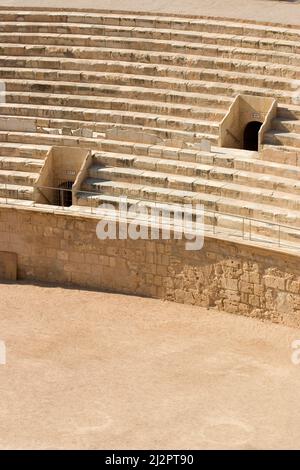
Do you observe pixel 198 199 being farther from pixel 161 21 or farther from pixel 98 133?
pixel 161 21

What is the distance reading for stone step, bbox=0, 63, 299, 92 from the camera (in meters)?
31.5

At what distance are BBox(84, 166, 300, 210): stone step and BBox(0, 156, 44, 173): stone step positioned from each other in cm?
136

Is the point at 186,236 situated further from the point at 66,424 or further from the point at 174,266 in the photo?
the point at 66,424

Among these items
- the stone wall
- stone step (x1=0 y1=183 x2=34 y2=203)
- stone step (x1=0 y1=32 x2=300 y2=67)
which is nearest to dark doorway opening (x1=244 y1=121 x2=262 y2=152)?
stone step (x1=0 y1=32 x2=300 y2=67)

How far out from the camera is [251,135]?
1248 inches

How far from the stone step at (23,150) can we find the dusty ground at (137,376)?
3253 millimetres

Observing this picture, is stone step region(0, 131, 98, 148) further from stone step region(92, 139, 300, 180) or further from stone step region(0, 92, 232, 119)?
stone step region(0, 92, 232, 119)

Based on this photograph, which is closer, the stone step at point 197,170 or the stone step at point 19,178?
the stone step at point 197,170

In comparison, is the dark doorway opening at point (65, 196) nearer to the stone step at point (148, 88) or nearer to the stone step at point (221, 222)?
the stone step at point (221, 222)

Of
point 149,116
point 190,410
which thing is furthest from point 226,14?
point 190,410

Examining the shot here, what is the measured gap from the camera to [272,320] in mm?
27922

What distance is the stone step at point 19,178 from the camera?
3120 centimetres

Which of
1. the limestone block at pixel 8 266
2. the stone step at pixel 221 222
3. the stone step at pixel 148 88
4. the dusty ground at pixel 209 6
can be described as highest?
the dusty ground at pixel 209 6

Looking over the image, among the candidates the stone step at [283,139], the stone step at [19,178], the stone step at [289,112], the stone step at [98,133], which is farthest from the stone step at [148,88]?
the stone step at [19,178]
